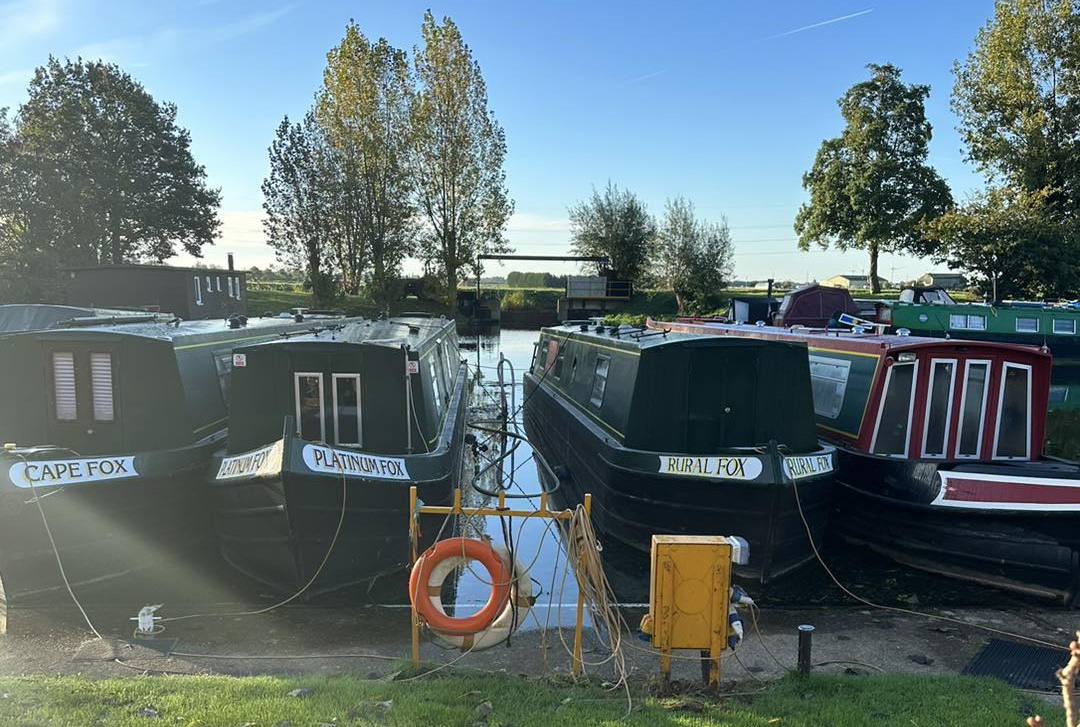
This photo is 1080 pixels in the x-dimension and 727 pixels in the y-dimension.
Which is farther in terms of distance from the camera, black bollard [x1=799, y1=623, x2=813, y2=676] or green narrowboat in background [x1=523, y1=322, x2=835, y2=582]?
green narrowboat in background [x1=523, y1=322, x2=835, y2=582]

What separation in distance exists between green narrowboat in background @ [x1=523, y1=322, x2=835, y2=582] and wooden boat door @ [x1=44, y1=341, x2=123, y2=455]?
626 centimetres

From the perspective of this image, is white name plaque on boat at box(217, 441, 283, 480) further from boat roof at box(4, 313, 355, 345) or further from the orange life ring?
the orange life ring

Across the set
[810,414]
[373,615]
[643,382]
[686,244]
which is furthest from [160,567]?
[686,244]

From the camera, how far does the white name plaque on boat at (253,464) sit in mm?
7262

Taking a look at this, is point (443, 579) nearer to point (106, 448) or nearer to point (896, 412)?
point (106, 448)

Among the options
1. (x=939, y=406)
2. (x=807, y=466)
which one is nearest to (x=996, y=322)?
(x=939, y=406)

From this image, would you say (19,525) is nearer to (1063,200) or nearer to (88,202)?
(88,202)

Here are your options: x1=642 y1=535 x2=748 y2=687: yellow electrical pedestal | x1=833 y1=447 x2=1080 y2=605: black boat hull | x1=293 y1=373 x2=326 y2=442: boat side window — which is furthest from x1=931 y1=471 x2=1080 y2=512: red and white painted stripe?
x1=293 y1=373 x2=326 y2=442: boat side window

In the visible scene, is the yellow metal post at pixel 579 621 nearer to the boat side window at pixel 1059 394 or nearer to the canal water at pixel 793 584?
the canal water at pixel 793 584

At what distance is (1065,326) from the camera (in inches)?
870

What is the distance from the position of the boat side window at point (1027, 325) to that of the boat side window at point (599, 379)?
1707 cm

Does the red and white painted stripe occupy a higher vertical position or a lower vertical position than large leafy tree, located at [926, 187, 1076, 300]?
lower

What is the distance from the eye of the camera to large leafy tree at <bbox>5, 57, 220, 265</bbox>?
3616 cm

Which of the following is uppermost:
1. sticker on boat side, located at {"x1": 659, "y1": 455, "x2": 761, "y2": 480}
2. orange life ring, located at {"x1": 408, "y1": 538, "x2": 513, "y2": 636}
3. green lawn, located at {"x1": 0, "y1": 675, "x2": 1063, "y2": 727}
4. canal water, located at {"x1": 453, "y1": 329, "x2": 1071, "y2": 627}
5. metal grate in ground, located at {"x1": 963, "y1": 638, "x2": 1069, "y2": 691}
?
sticker on boat side, located at {"x1": 659, "y1": 455, "x2": 761, "y2": 480}
